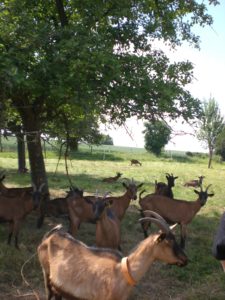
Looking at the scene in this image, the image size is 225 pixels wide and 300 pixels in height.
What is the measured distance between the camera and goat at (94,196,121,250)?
331 inches

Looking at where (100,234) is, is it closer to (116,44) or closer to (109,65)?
(109,65)

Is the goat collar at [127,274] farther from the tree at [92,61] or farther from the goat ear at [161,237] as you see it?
the tree at [92,61]

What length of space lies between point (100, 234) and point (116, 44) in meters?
5.34

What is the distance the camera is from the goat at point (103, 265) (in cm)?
482

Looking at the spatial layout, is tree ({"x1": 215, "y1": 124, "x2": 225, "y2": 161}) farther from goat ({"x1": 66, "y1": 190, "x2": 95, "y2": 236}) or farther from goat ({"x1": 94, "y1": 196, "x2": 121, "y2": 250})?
goat ({"x1": 94, "y1": 196, "x2": 121, "y2": 250})

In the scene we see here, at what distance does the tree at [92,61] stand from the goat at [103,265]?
331 centimetres

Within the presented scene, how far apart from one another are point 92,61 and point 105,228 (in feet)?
10.7

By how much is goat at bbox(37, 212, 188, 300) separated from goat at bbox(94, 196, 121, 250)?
295cm

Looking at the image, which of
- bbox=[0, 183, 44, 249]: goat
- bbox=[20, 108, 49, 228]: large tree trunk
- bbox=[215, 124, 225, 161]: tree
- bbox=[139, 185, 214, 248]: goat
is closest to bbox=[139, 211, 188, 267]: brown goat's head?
bbox=[0, 183, 44, 249]: goat

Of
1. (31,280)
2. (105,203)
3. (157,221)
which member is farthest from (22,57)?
(157,221)

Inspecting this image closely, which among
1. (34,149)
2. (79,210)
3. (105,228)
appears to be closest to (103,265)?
(105,228)

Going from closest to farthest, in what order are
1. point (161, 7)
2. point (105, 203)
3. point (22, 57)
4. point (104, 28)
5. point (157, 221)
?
point (157, 221)
point (22, 57)
point (105, 203)
point (104, 28)
point (161, 7)

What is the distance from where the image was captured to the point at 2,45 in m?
8.51

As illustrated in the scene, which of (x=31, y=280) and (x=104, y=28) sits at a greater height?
(x=104, y=28)
